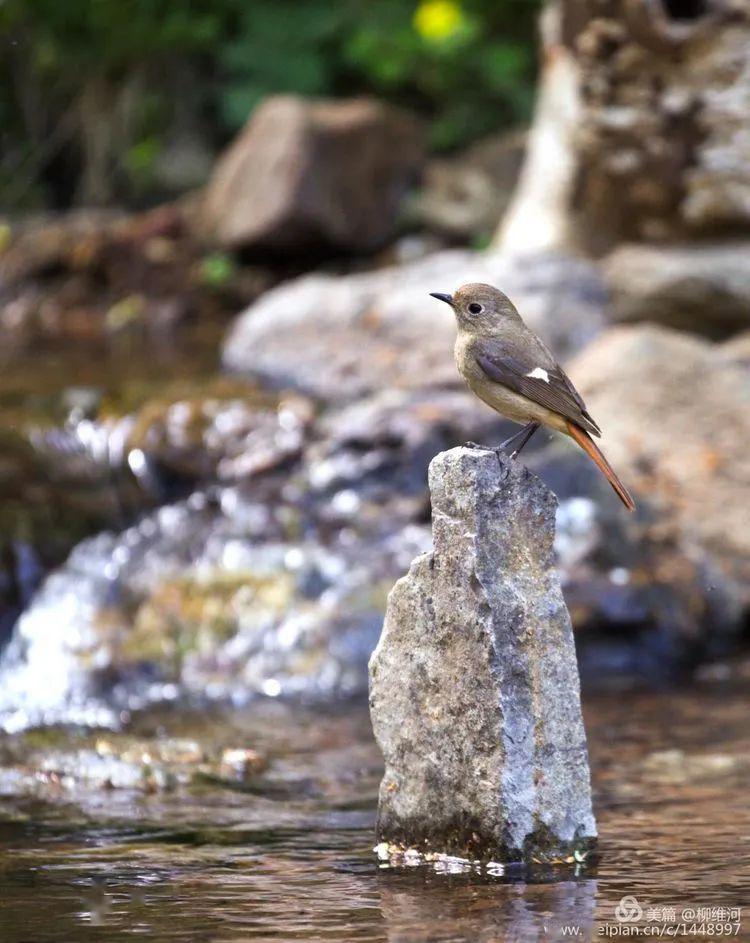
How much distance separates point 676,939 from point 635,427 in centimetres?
627

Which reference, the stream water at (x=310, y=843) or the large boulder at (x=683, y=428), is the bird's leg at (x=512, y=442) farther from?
the large boulder at (x=683, y=428)

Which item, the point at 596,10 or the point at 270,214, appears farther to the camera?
the point at 270,214

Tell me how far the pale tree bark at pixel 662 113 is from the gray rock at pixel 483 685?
7139 mm

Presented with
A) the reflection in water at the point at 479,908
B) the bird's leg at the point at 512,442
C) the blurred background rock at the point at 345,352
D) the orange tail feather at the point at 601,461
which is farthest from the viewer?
the blurred background rock at the point at 345,352

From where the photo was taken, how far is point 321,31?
19.5 m

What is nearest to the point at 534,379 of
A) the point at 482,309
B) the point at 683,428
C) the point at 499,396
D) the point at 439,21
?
the point at 499,396

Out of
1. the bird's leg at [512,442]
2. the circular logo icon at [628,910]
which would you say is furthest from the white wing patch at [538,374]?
the circular logo icon at [628,910]

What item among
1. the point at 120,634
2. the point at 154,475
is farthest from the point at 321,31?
the point at 120,634

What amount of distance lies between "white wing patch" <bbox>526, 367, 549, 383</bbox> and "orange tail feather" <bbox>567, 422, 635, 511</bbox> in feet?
0.63

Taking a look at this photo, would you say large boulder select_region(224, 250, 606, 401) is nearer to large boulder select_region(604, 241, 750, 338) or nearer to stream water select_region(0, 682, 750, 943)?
large boulder select_region(604, 241, 750, 338)

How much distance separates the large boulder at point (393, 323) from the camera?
11664 mm

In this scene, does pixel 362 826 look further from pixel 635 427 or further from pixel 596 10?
pixel 596 10

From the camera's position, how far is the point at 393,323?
12156mm

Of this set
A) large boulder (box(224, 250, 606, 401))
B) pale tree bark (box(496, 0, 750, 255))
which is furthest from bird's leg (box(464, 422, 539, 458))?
pale tree bark (box(496, 0, 750, 255))
